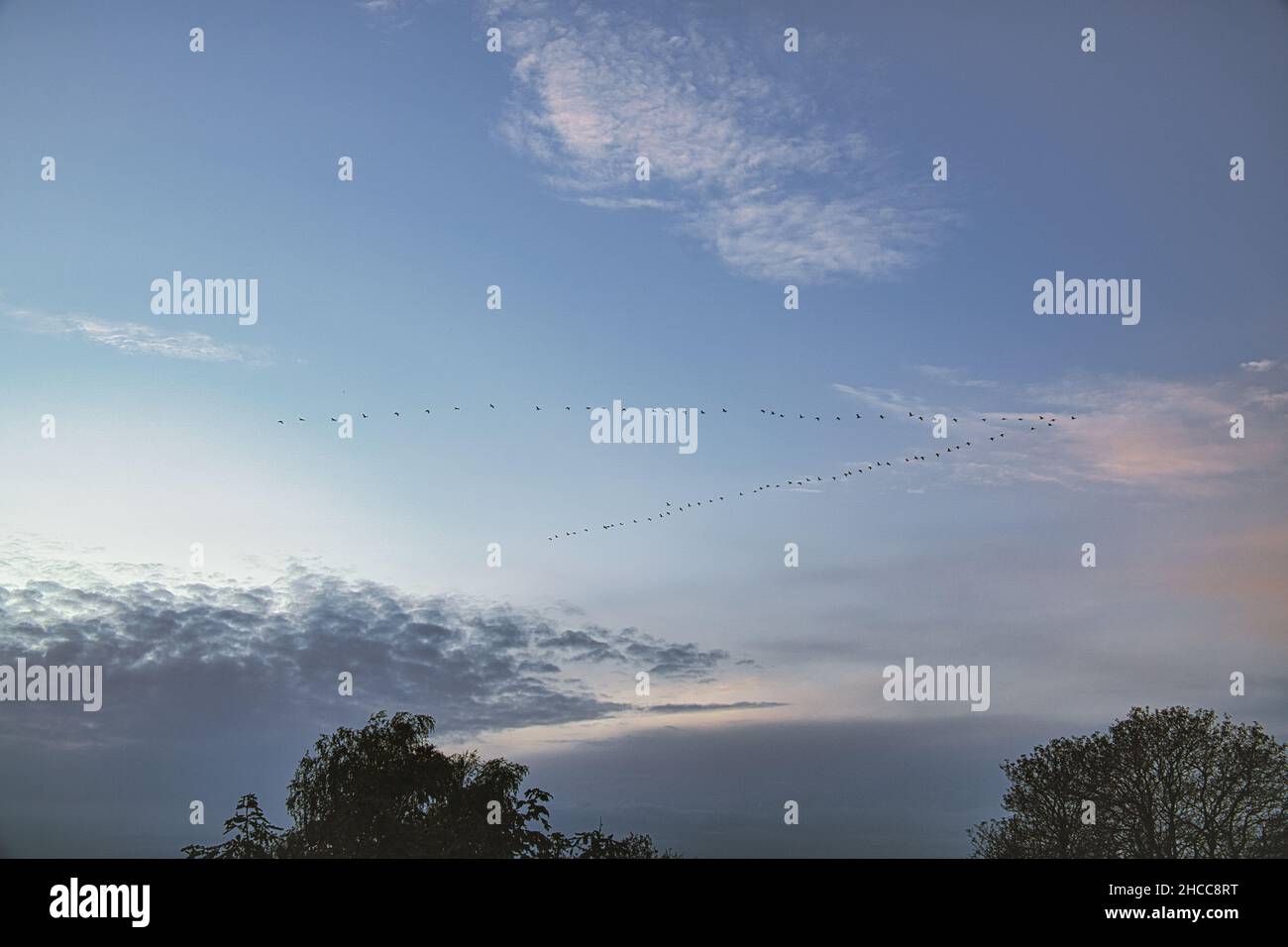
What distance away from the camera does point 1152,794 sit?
33.7m

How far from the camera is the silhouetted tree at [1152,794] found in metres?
32.7

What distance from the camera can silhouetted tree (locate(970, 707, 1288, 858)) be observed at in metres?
32.7
